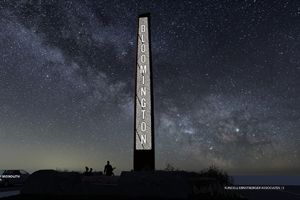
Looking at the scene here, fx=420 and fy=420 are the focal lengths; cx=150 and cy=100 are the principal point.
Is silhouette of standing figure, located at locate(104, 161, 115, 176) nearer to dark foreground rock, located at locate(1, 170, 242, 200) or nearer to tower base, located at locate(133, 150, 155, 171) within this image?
tower base, located at locate(133, 150, 155, 171)

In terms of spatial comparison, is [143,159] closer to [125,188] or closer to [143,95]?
[143,95]

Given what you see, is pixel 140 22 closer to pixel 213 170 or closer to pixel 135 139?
pixel 135 139

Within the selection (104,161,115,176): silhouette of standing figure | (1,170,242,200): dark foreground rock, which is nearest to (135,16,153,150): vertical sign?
(104,161,115,176): silhouette of standing figure

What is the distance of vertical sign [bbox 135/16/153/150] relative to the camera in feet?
122

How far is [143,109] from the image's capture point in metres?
37.4

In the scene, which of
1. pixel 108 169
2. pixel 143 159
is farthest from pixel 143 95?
pixel 108 169

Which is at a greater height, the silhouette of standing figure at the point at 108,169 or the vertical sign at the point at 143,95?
the vertical sign at the point at 143,95

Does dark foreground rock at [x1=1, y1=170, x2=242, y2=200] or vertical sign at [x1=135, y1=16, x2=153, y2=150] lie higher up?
vertical sign at [x1=135, y1=16, x2=153, y2=150]

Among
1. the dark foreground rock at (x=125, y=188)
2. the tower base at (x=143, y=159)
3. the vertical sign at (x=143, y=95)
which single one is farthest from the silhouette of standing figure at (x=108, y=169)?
the dark foreground rock at (x=125, y=188)

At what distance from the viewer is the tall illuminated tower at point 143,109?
3706 cm

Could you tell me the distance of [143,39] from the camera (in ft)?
127

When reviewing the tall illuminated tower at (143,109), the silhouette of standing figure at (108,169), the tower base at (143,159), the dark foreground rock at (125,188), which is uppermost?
the tall illuminated tower at (143,109)

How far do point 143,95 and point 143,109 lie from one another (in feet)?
4.26

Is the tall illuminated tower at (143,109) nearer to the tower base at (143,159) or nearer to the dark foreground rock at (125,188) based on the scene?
the tower base at (143,159)
